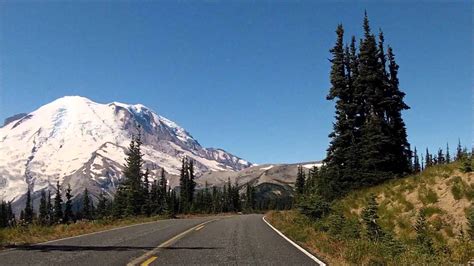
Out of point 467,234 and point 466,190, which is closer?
point 467,234

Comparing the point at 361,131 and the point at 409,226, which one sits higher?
the point at 361,131

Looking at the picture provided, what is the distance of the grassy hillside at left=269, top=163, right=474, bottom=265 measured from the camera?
1209 cm

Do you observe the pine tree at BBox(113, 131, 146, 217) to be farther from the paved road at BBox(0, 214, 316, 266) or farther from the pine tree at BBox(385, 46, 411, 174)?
the paved road at BBox(0, 214, 316, 266)

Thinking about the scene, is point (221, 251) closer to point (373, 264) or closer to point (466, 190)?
point (373, 264)

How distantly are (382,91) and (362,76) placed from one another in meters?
2.18

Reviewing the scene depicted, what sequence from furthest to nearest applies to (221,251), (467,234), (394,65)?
(394,65) < (467,234) < (221,251)

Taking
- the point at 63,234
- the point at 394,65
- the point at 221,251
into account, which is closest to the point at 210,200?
the point at 394,65

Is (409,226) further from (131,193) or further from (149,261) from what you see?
(131,193)

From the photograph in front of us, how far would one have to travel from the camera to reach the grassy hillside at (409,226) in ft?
39.7

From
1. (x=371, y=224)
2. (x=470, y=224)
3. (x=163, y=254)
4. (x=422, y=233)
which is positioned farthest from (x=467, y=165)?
(x=163, y=254)

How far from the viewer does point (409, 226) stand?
63.9 ft

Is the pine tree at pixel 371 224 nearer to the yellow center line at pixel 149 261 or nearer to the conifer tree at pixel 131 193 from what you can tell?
the yellow center line at pixel 149 261

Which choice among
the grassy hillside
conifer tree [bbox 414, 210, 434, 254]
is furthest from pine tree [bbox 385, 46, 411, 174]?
conifer tree [bbox 414, 210, 434, 254]

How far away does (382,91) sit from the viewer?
129 ft
